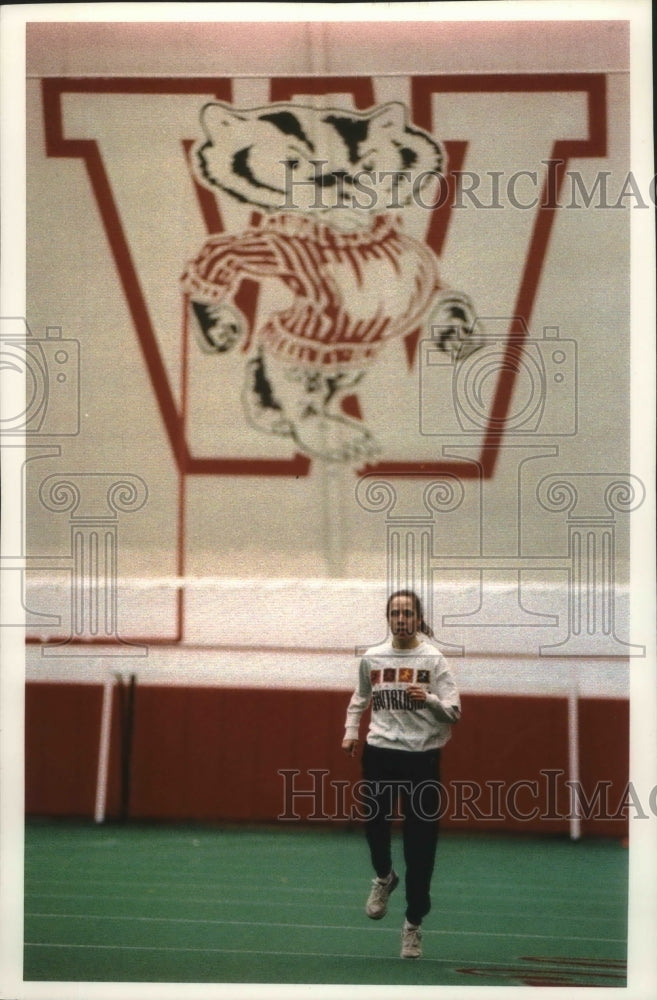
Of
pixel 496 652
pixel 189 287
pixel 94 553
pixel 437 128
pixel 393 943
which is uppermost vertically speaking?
pixel 437 128

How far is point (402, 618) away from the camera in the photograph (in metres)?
6.62

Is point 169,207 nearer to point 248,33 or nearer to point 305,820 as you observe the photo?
point 248,33

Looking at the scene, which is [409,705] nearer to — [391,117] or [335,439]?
[335,439]

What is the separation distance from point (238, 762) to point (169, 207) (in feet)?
9.71

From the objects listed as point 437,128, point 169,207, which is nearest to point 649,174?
point 437,128

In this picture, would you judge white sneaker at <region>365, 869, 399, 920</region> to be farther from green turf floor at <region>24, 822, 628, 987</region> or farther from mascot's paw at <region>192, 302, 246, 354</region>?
mascot's paw at <region>192, 302, 246, 354</region>

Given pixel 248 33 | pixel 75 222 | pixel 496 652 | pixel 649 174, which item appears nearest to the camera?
pixel 649 174

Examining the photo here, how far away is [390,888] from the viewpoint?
666cm

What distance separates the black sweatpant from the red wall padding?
190 cm

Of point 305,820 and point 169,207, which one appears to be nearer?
point 169,207

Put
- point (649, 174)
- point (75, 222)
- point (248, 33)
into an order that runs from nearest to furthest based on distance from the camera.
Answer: point (649, 174) < point (248, 33) < point (75, 222)

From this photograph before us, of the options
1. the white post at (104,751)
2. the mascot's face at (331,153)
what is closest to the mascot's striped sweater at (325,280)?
the mascot's face at (331,153)

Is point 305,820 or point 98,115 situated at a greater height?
point 98,115

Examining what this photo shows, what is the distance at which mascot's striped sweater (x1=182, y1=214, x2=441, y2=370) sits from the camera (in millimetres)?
7863
